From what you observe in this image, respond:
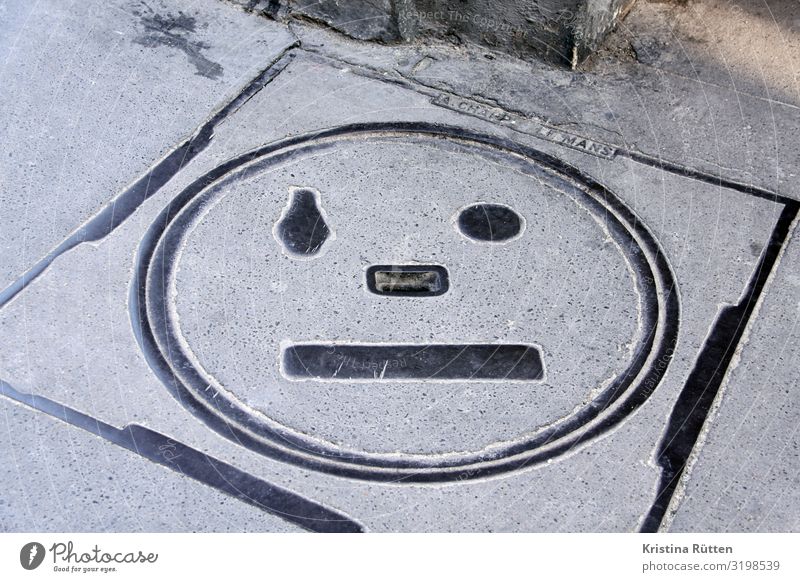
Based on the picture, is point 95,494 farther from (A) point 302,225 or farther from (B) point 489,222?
(B) point 489,222

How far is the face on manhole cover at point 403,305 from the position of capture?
8.41 feet

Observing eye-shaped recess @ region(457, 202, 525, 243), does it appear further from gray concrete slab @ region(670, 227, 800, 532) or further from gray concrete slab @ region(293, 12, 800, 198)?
gray concrete slab @ region(670, 227, 800, 532)

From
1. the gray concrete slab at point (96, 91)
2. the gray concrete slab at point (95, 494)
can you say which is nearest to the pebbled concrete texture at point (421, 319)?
the gray concrete slab at point (95, 494)

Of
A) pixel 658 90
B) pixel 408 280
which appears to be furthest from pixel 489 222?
pixel 658 90

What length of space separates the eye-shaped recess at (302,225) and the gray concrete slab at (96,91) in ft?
1.86

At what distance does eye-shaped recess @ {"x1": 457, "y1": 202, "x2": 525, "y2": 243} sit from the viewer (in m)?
3.03

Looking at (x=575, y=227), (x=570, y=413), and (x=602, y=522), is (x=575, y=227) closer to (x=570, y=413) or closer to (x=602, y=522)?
(x=570, y=413)

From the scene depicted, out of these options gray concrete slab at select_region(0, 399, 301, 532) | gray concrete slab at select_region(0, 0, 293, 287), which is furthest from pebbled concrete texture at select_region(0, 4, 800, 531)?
gray concrete slab at select_region(0, 0, 293, 287)

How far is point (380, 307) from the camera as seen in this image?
111 inches

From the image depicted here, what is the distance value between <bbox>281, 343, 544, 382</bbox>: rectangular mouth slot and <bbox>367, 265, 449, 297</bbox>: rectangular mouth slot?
21 cm

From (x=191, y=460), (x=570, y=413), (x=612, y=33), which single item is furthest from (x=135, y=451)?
(x=612, y=33)

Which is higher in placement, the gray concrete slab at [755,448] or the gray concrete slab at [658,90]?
the gray concrete slab at [658,90]

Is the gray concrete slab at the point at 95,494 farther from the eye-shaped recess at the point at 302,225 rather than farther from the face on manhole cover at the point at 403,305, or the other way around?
the eye-shaped recess at the point at 302,225

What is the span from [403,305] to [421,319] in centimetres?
8
